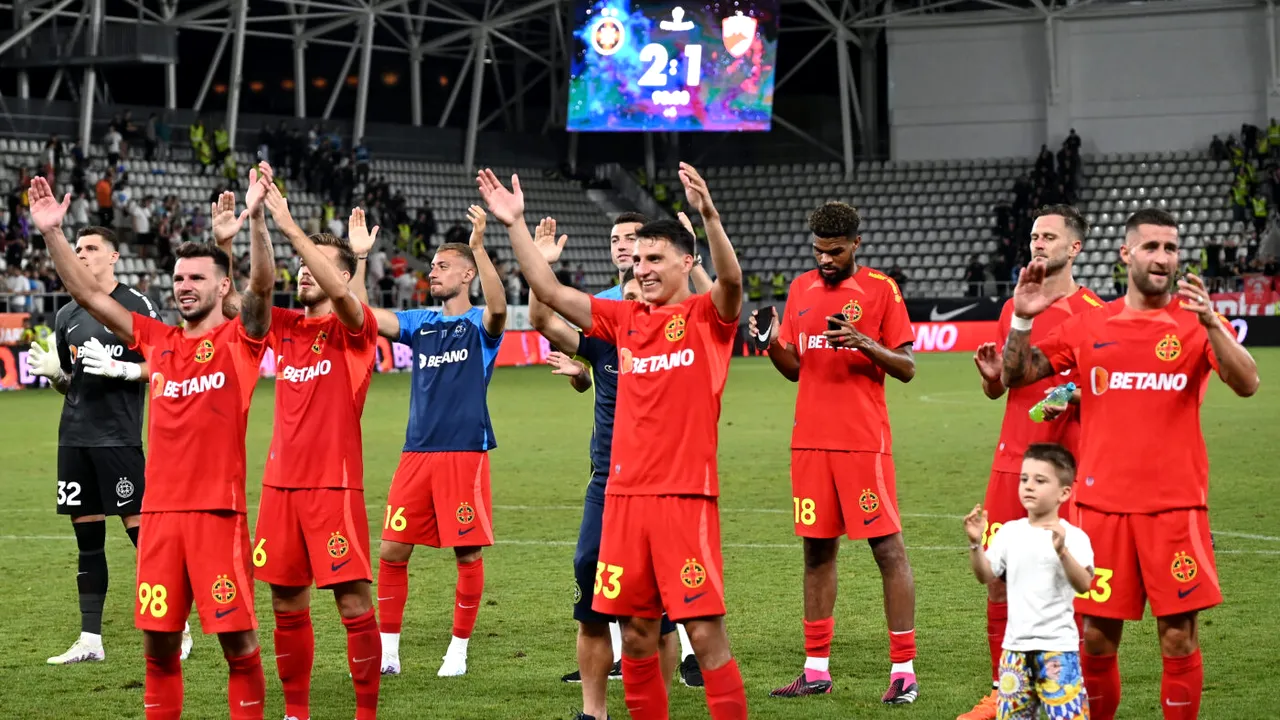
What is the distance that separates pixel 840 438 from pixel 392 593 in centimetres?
245

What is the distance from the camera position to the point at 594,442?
763 centimetres

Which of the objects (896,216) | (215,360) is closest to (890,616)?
(215,360)

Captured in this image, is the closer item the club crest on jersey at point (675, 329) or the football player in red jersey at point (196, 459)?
the club crest on jersey at point (675, 329)

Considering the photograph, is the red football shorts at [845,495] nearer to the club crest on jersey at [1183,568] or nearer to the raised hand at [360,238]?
the club crest on jersey at [1183,568]

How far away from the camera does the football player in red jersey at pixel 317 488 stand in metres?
7.16

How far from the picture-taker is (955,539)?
12.6m

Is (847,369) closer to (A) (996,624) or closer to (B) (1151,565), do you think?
(A) (996,624)

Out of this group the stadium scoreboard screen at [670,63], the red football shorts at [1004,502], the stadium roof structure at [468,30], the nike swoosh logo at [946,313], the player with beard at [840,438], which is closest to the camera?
the red football shorts at [1004,502]

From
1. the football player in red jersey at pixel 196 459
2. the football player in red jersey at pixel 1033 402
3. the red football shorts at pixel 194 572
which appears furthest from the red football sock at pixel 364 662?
the football player in red jersey at pixel 1033 402

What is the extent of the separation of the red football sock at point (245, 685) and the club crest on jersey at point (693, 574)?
5.80ft

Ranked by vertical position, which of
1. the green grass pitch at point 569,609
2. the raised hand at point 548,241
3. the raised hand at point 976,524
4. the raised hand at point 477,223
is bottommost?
the green grass pitch at point 569,609

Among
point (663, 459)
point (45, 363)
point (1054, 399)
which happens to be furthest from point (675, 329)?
point (45, 363)

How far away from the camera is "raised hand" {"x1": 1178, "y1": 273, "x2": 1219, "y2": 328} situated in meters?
5.94

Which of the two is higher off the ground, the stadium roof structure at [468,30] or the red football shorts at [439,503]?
the stadium roof structure at [468,30]
